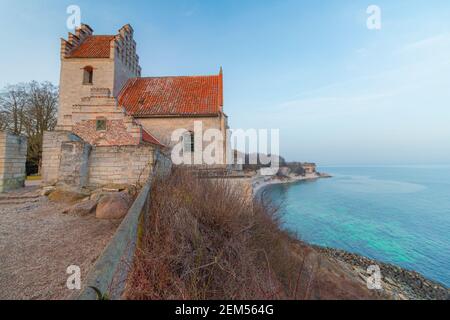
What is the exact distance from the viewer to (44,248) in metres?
3.57

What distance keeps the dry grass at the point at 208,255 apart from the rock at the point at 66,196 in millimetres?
3944

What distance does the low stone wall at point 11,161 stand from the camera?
803 cm

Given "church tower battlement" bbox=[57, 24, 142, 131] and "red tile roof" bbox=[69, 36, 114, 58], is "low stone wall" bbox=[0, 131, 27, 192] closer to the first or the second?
"church tower battlement" bbox=[57, 24, 142, 131]

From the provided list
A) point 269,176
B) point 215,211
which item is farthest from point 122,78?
point 269,176

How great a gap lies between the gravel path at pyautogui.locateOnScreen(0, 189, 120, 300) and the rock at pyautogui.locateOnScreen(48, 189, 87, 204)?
2.84 feet

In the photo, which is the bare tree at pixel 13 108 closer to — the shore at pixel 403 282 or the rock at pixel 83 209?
the rock at pixel 83 209

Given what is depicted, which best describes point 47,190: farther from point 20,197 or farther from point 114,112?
point 114,112

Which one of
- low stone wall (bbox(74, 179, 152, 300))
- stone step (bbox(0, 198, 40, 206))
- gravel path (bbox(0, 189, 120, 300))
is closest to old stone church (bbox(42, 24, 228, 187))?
stone step (bbox(0, 198, 40, 206))

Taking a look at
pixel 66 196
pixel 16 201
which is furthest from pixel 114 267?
pixel 16 201

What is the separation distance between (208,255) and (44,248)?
310cm

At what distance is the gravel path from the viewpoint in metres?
2.47

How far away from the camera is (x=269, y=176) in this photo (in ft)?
262

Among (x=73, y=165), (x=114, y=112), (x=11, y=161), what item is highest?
(x=114, y=112)

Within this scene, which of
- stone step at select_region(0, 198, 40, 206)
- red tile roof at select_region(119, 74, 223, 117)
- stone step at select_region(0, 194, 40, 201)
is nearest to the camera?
stone step at select_region(0, 198, 40, 206)
